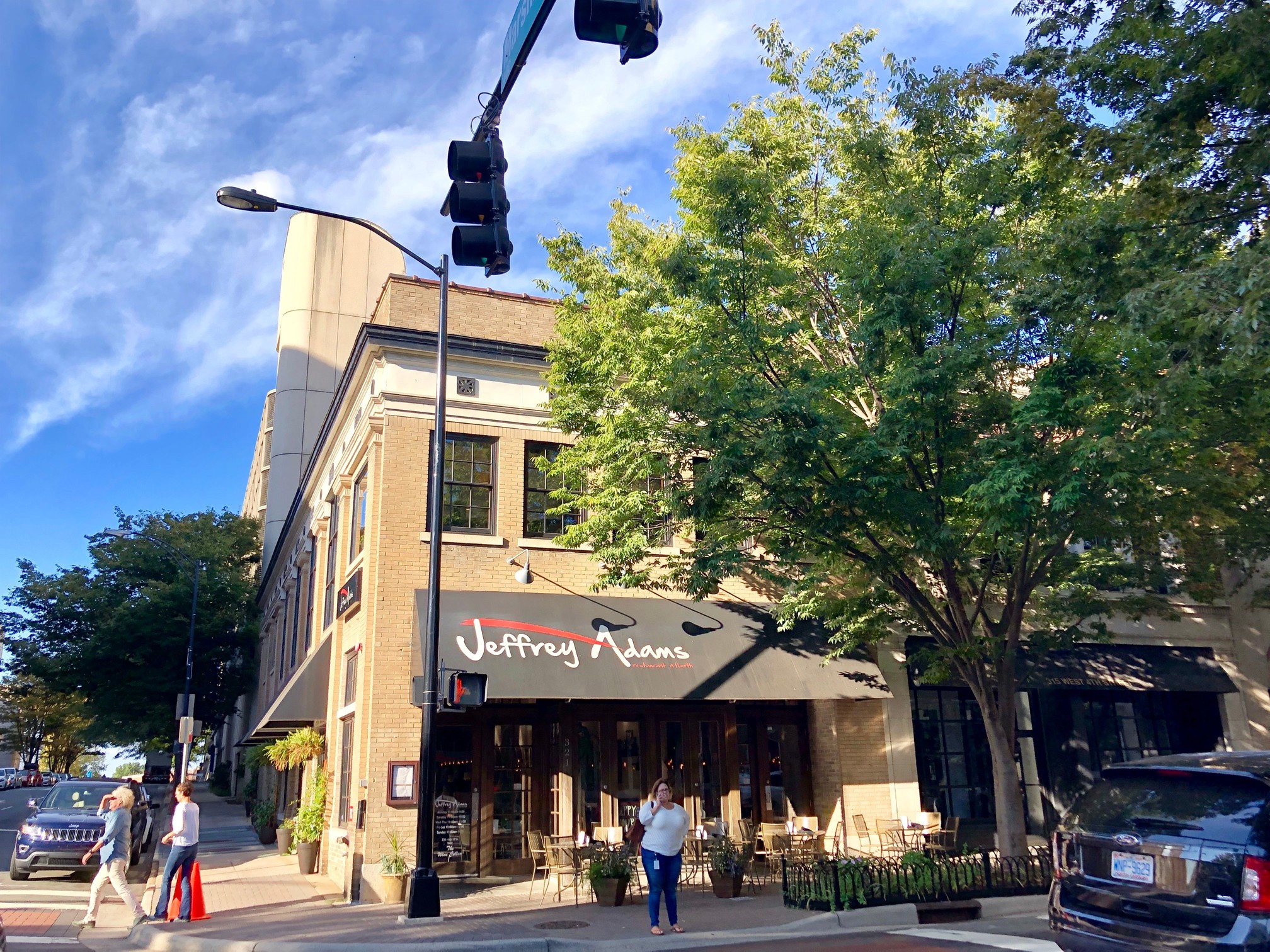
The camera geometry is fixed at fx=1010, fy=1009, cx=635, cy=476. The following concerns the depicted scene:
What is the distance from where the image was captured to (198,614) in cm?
4262

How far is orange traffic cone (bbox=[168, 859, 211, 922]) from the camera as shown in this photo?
1215cm

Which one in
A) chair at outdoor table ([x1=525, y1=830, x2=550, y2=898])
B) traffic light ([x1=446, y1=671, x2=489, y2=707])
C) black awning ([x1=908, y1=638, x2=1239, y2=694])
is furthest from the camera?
black awning ([x1=908, y1=638, x2=1239, y2=694])

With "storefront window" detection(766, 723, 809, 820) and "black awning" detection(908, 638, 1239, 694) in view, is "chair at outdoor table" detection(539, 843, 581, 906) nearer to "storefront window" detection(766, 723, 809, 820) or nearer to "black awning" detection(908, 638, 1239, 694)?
"storefront window" detection(766, 723, 809, 820)

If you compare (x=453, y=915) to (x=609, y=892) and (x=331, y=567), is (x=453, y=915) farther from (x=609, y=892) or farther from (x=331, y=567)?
(x=331, y=567)

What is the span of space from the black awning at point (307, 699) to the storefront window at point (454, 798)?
400 centimetres

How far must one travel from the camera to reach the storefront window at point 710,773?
683 inches

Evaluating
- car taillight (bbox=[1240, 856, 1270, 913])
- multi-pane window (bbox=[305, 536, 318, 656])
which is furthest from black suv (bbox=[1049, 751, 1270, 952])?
multi-pane window (bbox=[305, 536, 318, 656])

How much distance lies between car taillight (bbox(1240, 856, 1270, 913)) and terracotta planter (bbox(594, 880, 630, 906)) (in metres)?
8.58

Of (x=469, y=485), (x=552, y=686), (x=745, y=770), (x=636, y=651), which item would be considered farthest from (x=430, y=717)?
(x=745, y=770)

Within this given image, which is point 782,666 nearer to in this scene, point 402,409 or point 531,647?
point 531,647

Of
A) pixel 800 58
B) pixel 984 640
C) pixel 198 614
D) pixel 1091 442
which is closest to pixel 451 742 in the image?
pixel 984 640

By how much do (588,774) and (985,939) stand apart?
8.28m

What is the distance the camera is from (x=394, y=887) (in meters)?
14.2

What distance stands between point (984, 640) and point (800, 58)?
8972 millimetres
